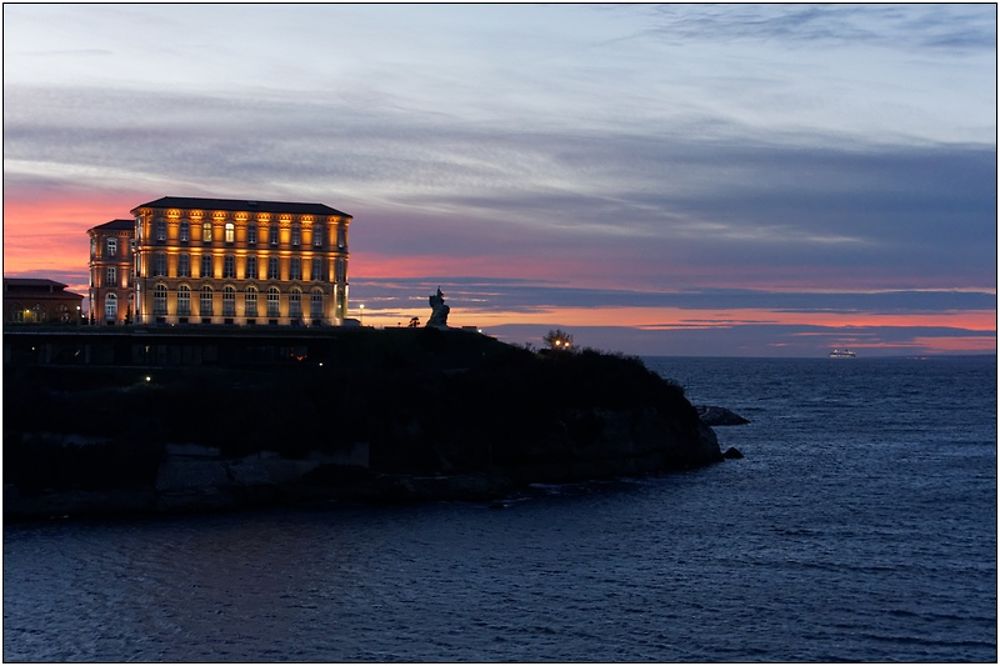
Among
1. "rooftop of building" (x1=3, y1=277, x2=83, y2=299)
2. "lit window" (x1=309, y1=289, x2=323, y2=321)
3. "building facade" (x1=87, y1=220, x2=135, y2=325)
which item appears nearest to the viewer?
"lit window" (x1=309, y1=289, x2=323, y2=321)

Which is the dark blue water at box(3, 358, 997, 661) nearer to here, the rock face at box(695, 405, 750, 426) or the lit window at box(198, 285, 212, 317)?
the rock face at box(695, 405, 750, 426)

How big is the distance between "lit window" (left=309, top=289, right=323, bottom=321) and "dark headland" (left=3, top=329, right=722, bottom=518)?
22.3 metres

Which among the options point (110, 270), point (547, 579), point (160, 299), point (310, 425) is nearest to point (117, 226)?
point (110, 270)

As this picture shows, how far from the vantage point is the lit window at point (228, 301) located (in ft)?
417

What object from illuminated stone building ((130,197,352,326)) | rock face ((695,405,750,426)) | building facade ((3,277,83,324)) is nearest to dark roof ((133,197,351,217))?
illuminated stone building ((130,197,352,326))

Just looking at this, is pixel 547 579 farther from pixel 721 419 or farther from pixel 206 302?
pixel 721 419

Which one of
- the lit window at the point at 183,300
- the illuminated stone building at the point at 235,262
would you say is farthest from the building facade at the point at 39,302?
the lit window at the point at 183,300

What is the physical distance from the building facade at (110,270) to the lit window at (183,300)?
57.4 ft

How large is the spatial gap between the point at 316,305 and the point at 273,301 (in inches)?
180

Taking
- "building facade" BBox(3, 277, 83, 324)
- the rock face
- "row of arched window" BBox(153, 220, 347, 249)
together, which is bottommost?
the rock face

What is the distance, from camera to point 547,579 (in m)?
54.4

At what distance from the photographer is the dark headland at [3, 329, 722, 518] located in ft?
250

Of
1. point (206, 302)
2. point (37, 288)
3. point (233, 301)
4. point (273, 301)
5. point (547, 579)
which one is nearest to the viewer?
point (547, 579)

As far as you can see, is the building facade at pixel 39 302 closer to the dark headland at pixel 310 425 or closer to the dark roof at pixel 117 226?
the dark roof at pixel 117 226
